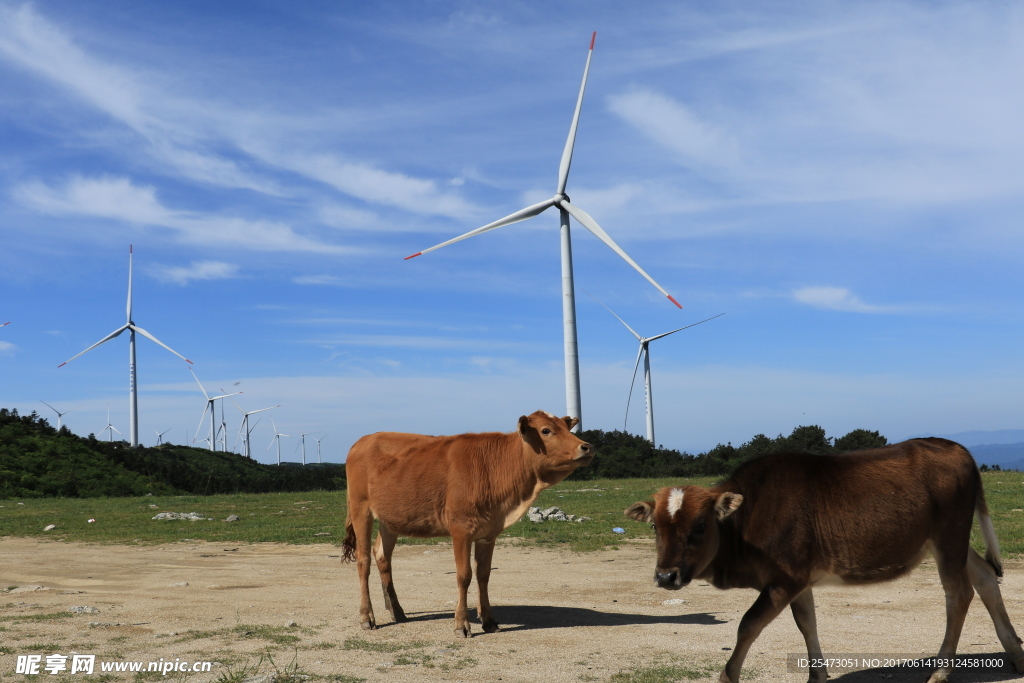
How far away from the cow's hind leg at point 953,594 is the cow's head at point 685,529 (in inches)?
79.6

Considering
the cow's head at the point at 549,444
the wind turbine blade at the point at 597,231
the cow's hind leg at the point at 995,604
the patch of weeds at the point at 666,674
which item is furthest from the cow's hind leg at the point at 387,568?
the wind turbine blade at the point at 597,231

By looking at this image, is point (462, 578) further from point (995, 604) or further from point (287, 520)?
point (287, 520)

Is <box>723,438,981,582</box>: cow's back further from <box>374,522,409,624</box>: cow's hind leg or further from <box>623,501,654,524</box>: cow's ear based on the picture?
<box>374,522,409,624</box>: cow's hind leg

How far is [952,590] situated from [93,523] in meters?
22.8

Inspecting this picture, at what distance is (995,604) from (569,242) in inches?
1405

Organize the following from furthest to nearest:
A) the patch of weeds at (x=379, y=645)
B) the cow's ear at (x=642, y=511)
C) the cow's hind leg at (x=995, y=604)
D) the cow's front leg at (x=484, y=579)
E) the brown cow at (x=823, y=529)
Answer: the cow's front leg at (x=484, y=579), the patch of weeds at (x=379, y=645), the cow's hind leg at (x=995, y=604), the cow's ear at (x=642, y=511), the brown cow at (x=823, y=529)

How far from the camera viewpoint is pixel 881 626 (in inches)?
357

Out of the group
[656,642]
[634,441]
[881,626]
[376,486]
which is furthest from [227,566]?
[634,441]

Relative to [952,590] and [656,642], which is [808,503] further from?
[656,642]

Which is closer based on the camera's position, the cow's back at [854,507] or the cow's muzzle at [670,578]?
the cow's muzzle at [670,578]

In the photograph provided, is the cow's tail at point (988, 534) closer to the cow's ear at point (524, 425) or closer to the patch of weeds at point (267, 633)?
the cow's ear at point (524, 425)

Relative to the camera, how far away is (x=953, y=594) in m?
6.72

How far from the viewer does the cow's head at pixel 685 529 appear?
6.04 meters

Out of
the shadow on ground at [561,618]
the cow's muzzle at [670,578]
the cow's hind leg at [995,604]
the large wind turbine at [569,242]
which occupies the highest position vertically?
the large wind turbine at [569,242]
